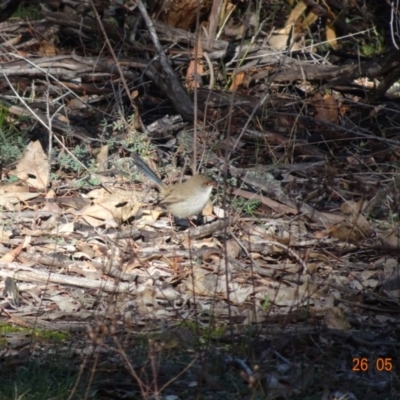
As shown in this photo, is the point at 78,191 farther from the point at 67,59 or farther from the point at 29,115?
A: the point at 67,59

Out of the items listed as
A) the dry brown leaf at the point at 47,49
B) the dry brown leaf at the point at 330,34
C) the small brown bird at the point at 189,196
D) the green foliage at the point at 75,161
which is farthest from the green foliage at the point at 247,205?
the dry brown leaf at the point at 330,34

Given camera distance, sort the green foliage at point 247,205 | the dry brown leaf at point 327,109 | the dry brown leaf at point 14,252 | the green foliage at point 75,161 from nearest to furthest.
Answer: the dry brown leaf at point 14,252 < the green foliage at point 247,205 < the green foliage at point 75,161 < the dry brown leaf at point 327,109

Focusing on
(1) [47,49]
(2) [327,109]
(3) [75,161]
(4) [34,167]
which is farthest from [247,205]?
(1) [47,49]

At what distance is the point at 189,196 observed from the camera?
6137 millimetres

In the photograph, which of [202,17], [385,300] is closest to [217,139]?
[202,17]

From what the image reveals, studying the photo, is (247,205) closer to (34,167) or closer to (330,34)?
(34,167)

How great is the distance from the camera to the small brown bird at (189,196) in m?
6.19

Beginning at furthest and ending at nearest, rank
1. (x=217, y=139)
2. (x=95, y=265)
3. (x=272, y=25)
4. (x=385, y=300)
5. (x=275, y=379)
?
(x=272, y=25) < (x=217, y=139) < (x=95, y=265) < (x=385, y=300) < (x=275, y=379)

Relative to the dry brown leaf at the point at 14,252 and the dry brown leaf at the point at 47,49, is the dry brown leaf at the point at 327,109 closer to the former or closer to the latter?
the dry brown leaf at the point at 47,49

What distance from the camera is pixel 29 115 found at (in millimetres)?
7383

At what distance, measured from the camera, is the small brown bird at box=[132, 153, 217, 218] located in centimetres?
619

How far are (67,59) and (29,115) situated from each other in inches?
26.1

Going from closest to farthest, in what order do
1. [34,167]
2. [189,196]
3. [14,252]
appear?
[14,252], [189,196], [34,167]

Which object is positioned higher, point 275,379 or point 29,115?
point 275,379
